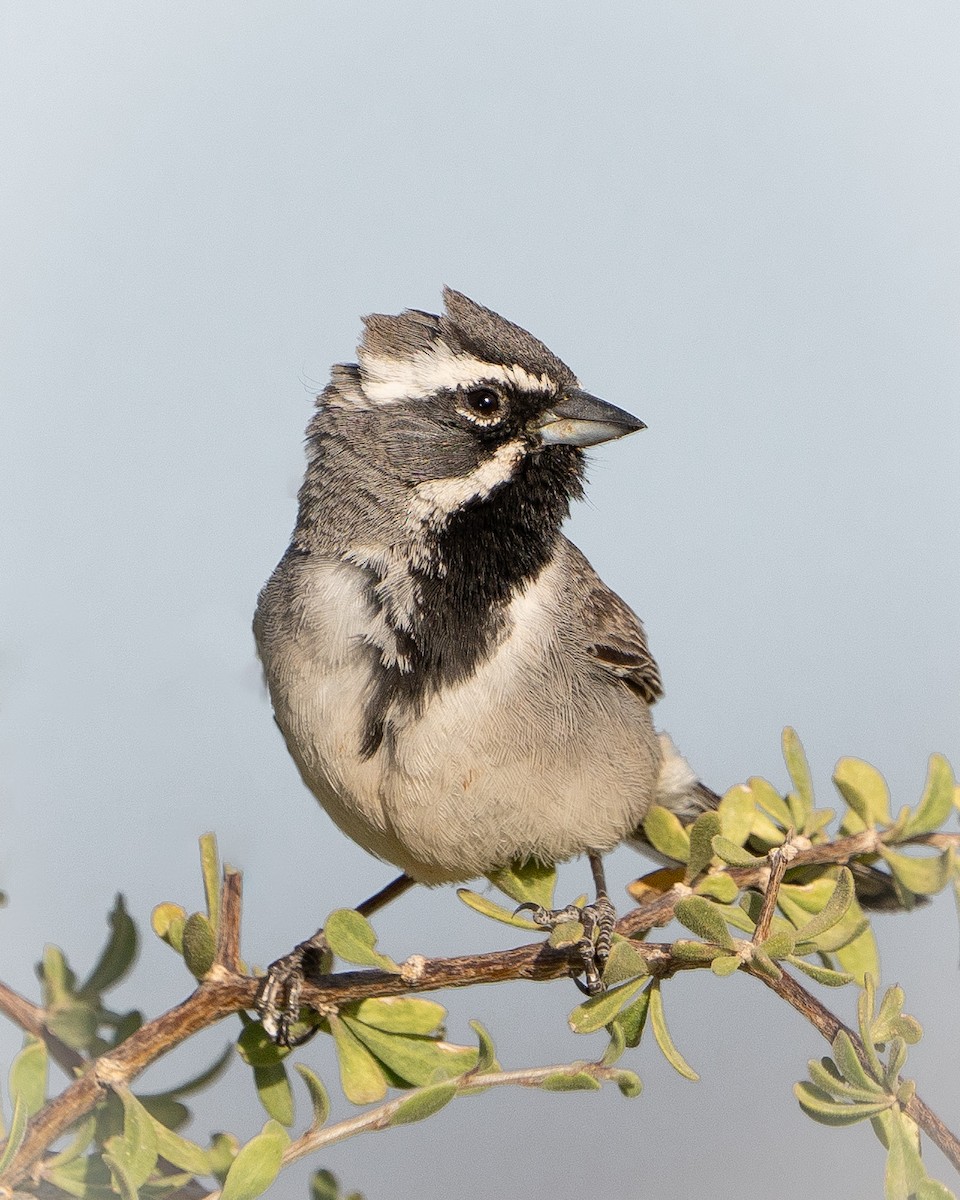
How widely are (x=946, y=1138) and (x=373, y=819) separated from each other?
1615mm

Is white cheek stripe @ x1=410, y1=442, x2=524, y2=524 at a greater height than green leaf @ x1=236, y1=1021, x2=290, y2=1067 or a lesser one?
greater

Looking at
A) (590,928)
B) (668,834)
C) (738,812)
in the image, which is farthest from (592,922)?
A: (738,812)

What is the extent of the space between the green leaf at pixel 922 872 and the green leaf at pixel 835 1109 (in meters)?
0.61

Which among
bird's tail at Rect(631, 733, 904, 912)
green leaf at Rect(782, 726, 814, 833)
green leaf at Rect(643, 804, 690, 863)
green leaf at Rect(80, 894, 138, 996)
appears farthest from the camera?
bird's tail at Rect(631, 733, 904, 912)

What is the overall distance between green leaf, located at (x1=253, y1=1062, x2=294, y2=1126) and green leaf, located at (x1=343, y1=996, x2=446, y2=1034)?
227mm

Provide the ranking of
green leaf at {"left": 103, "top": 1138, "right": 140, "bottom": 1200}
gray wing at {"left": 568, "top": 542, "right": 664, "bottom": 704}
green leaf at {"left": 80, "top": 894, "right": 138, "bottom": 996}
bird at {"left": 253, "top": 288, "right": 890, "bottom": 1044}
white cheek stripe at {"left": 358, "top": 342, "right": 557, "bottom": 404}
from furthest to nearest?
gray wing at {"left": 568, "top": 542, "right": 664, "bottom": 704}
white cheek stripe at {"left": 358, "top": 342, "right": 557, "bottom": 404}
bird at {"left": 253, "top": 288, "right": 890, "bottom": 1044}
green leaf at {"left": 80, "top": 894, "right": 138, "bottom": 996}
green leaf at {"left": 103, "top": 1138, "right": 140, "bottom": 1200}

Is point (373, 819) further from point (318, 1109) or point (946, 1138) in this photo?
point (946, 1138)

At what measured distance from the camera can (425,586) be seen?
3.19 meters

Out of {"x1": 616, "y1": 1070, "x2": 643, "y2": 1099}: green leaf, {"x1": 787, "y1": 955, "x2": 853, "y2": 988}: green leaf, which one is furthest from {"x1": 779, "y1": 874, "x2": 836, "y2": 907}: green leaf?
{"x1": 616, "y1": 1070, "x2": 643, "y2": 1099}: green leaf

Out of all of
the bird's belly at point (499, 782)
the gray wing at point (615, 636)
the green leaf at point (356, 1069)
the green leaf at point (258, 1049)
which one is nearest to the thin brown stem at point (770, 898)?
the green leaf at point (356, 1069)

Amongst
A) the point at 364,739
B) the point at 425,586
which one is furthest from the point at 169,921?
the point at 425,586

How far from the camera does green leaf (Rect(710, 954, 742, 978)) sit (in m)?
1.91

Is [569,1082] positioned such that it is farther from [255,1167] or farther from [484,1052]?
[255,1167]

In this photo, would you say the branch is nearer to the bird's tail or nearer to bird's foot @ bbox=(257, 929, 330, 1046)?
bird's foot @ bbox=(257, 929, 330, 1046)
